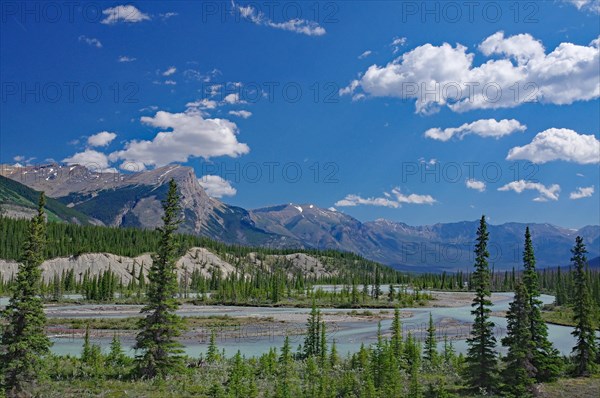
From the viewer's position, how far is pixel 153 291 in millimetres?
36750

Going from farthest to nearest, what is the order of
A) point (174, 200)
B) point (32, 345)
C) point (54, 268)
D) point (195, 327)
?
1. point (54, 268)
2. point (195, 327)
3. point (174, 200)
4. point (32, 345)

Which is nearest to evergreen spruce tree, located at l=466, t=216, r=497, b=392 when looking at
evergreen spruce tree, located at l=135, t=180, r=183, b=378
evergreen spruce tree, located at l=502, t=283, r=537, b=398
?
evergreen spruce tree, located at l=502, t=283, r=537, b=398

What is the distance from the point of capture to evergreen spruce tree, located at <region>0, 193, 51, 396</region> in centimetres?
2939

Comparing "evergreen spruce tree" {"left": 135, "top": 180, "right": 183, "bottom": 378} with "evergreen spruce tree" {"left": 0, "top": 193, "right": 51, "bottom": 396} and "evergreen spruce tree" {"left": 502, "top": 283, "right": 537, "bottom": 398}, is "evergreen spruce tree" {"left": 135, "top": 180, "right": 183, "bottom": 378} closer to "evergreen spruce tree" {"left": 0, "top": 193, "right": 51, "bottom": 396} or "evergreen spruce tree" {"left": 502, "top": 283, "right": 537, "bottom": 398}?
"evergreen spruce tree" {"left": 0, "top": 193, "right": 51, "bottom": 396}

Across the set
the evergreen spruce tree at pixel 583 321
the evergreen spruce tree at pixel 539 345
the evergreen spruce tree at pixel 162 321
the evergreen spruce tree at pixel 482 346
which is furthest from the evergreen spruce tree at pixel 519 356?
the evergreen spruce tree at pixel 162 321

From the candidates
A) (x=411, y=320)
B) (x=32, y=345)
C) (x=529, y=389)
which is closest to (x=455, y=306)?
(x=411, y=320)

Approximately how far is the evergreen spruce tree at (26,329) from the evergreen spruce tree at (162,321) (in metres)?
7.06

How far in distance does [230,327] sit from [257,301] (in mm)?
70660

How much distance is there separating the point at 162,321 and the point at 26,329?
9.42 m

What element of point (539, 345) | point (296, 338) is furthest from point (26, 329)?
point (296, 338)

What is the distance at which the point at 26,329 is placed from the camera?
98.2ft

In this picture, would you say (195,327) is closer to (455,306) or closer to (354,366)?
(354,366)

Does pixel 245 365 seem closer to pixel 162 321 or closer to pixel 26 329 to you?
pixel 162 321

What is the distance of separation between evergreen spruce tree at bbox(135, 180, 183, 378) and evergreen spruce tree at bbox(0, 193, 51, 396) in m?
7.06
